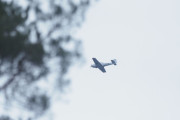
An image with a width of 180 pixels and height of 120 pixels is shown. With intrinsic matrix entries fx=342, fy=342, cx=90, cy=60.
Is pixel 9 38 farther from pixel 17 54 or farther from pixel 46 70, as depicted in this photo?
pixel 46 70

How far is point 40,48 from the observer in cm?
644

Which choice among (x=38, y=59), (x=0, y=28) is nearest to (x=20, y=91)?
(x=38, y=59)

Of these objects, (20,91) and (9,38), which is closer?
(9,38)

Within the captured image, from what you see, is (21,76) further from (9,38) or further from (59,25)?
(59,25)

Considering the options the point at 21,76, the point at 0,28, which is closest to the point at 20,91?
the point at 21,76

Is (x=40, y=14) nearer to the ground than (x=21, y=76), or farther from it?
farther from it

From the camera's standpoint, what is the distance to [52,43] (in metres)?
6.66

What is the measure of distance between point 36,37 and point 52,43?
0.33 meters

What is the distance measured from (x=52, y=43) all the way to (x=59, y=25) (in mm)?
456

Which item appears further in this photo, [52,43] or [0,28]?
[52,43]

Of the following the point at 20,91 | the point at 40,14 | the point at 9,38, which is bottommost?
the point at 20,91

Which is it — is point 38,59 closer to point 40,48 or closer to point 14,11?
point 40,48

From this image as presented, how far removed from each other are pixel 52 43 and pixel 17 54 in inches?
28.6

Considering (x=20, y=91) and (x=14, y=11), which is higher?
(x=14, y=11)
